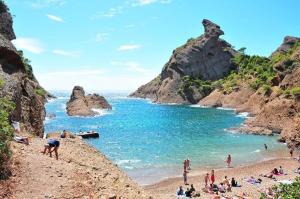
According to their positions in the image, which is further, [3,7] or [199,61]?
[199,61]

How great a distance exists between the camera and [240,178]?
4500 centimetres

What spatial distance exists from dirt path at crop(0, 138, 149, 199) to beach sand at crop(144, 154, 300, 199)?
10.7m

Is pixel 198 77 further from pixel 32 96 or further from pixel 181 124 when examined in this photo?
pixel 32 96

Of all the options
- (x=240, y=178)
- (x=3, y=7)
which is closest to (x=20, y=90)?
(x=3, y=7)

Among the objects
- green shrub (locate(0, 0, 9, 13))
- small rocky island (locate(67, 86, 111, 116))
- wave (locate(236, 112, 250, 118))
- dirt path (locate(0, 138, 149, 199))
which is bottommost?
dirt path (locate(0, 138, 149, 199))

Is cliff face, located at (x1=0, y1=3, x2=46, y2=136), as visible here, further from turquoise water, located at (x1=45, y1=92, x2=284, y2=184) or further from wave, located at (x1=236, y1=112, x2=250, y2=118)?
wave, located at (x1=236, y1=112, x2=250, y2=118)

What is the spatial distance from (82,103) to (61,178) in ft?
379

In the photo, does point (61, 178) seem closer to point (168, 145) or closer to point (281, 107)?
point (168, 145)

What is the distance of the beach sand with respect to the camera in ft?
128

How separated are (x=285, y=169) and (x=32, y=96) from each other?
3039 centimetres

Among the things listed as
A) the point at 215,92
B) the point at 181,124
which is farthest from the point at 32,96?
the point at 215,92

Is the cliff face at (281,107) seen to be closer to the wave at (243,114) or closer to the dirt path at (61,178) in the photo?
the wave at (243,114)

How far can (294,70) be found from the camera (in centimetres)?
9950

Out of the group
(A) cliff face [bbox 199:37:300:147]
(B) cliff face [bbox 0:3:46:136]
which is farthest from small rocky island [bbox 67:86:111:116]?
(B) cliff face [bbox 0:3:46:136]
